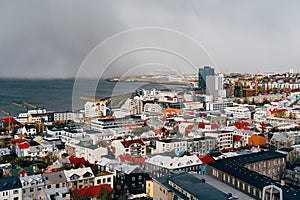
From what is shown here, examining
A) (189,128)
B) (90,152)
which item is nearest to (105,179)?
(90,152)

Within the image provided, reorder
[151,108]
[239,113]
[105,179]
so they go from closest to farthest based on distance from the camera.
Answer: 1. [105,179]
2. [239,113]
3. [151,108]

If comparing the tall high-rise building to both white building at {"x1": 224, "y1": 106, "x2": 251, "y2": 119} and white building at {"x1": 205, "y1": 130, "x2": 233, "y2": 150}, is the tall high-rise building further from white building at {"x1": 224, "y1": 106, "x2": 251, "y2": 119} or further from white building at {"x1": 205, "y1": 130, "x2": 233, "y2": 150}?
white building at {"x1": 205, "y1": 130, "x2": 233, "y2": 150}

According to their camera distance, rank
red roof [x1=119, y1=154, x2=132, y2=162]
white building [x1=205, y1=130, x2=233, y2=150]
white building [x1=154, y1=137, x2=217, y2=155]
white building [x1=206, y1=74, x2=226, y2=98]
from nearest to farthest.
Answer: red roof [x1=119, y1=154, x2=132, y2=162]
white building [x1=154, y1=137, x2=217, y2=155]
white building [x1=205, y1=130, x2=233, y2=150]
white building [x1=206, y1=74, x2=226, y2=98]

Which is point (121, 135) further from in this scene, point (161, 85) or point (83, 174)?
point (161, 85)

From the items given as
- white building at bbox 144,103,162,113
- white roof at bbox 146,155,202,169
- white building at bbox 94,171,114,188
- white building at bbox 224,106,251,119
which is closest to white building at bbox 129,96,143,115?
white building at bbox 144,103,162,113

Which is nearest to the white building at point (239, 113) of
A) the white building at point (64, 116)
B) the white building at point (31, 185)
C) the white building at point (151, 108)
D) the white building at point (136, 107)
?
the white building at point (151, 108)

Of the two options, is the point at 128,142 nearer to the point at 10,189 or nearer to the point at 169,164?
the point at 169,164

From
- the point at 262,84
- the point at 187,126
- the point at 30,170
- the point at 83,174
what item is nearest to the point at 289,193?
the point at 83,174

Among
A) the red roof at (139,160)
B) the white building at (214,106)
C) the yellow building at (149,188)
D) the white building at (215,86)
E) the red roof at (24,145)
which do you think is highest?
the white building at (215,86)

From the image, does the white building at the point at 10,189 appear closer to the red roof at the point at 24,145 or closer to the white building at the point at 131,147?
the white building at the point at 131,147

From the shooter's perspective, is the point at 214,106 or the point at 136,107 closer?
the point at 136,107

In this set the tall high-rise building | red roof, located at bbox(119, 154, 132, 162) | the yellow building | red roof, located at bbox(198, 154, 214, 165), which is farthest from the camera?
the tall high-rise building
